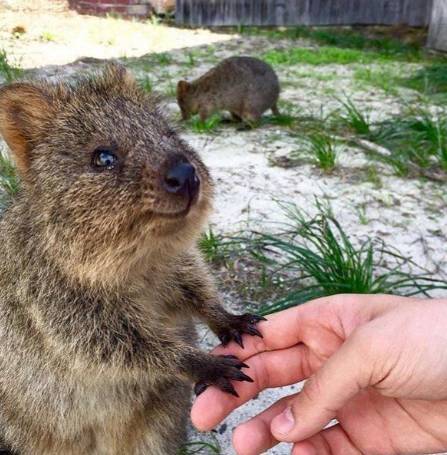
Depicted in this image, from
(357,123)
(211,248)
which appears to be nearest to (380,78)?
(357,123)

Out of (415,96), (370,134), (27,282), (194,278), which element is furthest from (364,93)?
(27,282)

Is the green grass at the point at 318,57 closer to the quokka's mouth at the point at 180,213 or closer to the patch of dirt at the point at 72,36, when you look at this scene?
the patch of dirt at the point at 72,36

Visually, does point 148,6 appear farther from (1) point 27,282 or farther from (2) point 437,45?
(1) point 27,282

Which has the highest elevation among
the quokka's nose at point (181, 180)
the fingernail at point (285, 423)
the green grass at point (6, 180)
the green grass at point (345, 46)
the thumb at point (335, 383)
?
the quokka's nose at point (181, 180)

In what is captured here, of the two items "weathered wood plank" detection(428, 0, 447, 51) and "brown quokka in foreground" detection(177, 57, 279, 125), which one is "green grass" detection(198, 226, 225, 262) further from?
"weathered wood plank" detection(428, 0, 447, 51)

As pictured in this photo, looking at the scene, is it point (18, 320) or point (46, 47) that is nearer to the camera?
point (18, 320)

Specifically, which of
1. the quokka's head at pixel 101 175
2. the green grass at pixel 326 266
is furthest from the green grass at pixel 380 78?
the quokka's head at pixel 101 175

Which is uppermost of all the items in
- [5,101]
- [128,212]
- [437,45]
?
[5,101]
